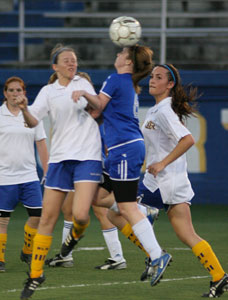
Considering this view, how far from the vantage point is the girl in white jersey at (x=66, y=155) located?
6.50m

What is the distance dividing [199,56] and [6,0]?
521 cm

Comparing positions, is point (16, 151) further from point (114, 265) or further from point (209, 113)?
point (209, 113)

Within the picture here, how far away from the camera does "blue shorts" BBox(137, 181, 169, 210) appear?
7047 millimetres

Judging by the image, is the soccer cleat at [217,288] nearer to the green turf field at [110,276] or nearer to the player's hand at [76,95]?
the green turf field at [110,276]

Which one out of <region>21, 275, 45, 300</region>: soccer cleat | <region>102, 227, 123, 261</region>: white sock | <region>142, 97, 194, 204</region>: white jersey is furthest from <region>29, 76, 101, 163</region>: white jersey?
<region>102, 227, 123, 261</region>: white sock

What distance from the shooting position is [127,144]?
6.70 meters

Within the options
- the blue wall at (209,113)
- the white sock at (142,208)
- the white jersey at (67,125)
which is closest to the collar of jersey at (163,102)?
the white jersey at (67,125)

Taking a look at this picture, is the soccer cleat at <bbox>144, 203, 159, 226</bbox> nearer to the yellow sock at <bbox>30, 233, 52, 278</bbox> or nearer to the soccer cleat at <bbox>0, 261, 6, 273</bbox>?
the yellow sock at <bbox>30, 233, 52, 278</bbox>

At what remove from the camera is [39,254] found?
645 centimetres

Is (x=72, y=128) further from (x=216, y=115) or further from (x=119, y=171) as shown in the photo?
(x=216, y=115)

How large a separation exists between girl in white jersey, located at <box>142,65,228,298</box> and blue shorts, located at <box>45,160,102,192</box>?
20.1 inches

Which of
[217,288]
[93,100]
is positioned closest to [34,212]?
[93,100]

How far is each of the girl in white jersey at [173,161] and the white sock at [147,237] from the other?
0.29 metres

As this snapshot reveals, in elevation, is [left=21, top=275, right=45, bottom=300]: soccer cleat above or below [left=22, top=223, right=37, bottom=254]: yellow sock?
above
